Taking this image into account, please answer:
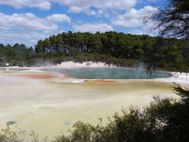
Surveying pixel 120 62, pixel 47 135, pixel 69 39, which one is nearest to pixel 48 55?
pixel 69 39

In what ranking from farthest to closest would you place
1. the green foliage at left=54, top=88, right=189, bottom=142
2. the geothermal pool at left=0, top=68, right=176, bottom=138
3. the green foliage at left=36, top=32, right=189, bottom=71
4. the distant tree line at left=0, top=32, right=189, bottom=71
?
the green foliage at left=36, top=32, right=189, bottom=71 < the distant tree line at left=0, top=32, right=189, bottom=71 < the geothermal pool at left=0, top=68, right=176, bottom=138 < the green foliage at left=54, top=88, right=189, bottom=142

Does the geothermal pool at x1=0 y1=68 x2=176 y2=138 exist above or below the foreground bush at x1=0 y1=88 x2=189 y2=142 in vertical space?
below

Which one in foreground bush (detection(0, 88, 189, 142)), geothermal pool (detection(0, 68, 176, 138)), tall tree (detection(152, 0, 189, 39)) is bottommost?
geothermal pool (detection(0, 68, 176, 138))

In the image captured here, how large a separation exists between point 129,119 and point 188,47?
2254 mm

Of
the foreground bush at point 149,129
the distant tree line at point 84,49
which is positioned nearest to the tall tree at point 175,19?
the foreground bush at point 149,129

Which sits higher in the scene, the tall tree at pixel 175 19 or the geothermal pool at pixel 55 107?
the tall tree at pixel 175 19

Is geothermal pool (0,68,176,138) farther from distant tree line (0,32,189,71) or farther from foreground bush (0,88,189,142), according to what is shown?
distant tree line (0,32,189,71)

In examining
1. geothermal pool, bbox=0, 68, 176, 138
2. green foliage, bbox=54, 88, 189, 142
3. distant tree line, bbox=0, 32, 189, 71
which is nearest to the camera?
green foliage, bbox=54, 88, 189, 142

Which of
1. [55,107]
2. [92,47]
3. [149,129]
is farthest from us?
[92,47]

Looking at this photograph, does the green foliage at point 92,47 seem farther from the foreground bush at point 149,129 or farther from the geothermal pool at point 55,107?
the foreground bush at point 149,129

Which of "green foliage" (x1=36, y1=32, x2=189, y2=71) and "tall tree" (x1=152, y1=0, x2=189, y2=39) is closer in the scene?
"tall tree" (x1=152, y1=0, x2=189, y2=39)

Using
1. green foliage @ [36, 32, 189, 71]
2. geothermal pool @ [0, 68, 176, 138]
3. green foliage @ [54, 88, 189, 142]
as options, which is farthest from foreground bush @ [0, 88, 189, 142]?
green foliage @ [36, 32, 189, 71]

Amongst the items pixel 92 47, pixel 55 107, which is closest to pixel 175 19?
pixel 55 107

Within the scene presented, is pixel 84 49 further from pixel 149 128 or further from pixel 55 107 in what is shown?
pixel 149 128
